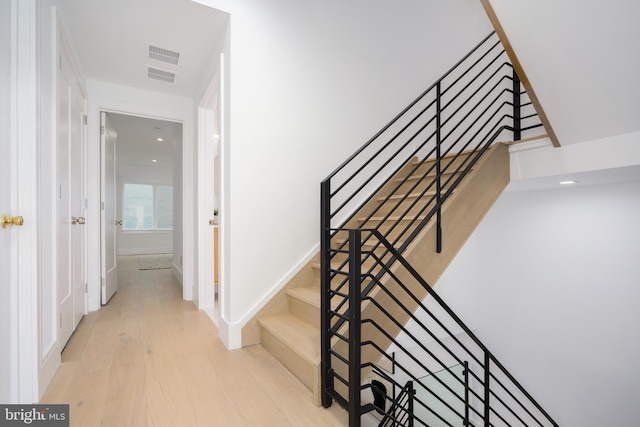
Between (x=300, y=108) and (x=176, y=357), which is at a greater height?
(x=300, y=108)

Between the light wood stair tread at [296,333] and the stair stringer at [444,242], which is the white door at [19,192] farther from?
the stair stringer at [444,242]

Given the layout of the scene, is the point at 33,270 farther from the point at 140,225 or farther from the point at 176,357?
the point at 140,225

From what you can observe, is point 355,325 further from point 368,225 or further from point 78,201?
point 78,201

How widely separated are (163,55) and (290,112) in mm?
1323

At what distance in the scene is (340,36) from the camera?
2740mm

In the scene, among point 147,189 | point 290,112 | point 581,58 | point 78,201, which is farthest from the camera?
point 147,189

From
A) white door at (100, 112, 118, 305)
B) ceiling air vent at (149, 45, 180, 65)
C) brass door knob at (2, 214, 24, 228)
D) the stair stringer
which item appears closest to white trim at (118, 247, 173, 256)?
white door at (100, 112, 118, 305)

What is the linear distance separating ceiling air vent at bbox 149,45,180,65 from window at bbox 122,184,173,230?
6.89m

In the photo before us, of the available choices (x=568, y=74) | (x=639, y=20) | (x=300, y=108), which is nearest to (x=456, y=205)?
(x=568, y=74)

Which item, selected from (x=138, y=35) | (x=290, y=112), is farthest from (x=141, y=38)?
(x=290, y=112)

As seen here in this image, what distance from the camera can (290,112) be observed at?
96.8 inches

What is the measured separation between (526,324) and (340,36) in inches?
148

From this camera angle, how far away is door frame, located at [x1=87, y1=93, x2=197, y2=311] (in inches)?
124

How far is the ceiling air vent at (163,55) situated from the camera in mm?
2683
